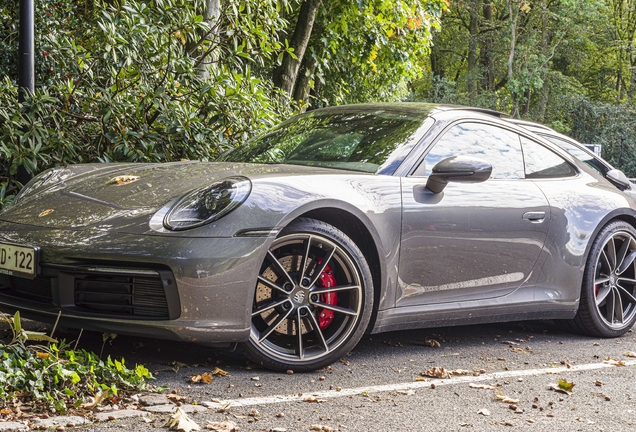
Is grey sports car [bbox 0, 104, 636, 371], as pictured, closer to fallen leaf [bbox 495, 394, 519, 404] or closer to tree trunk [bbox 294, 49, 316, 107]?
fallen leaf [bbox 495, 394, 519, 404]

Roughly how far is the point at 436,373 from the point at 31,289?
2.04m

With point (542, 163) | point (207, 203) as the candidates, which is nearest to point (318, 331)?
point (207, 203)

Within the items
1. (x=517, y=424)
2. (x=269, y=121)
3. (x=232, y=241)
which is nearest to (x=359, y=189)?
(x=232, y=241)

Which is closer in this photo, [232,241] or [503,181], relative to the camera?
[232,241]

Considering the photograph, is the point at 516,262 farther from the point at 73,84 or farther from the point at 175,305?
the point at 73,84

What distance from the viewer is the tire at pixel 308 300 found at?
12.6 ft

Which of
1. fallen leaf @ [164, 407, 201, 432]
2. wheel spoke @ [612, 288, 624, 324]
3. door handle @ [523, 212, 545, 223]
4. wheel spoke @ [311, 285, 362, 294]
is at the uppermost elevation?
door handle @ [523, 212, 545, 223]

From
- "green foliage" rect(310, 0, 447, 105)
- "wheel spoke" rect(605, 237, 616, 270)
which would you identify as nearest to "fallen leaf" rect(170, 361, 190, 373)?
"wheel spoke" rect(605, 237, 616, 270)

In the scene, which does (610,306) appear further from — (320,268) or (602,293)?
(320,268)

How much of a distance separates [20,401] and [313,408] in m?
1.15

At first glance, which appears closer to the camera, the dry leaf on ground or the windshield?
the dry leaf on ground

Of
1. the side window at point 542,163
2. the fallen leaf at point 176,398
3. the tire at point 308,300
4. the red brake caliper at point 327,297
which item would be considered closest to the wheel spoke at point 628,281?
the side window at point 542,163

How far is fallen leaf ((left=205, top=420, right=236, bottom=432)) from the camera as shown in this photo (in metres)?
2.96

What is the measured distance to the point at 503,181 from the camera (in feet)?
16.2
